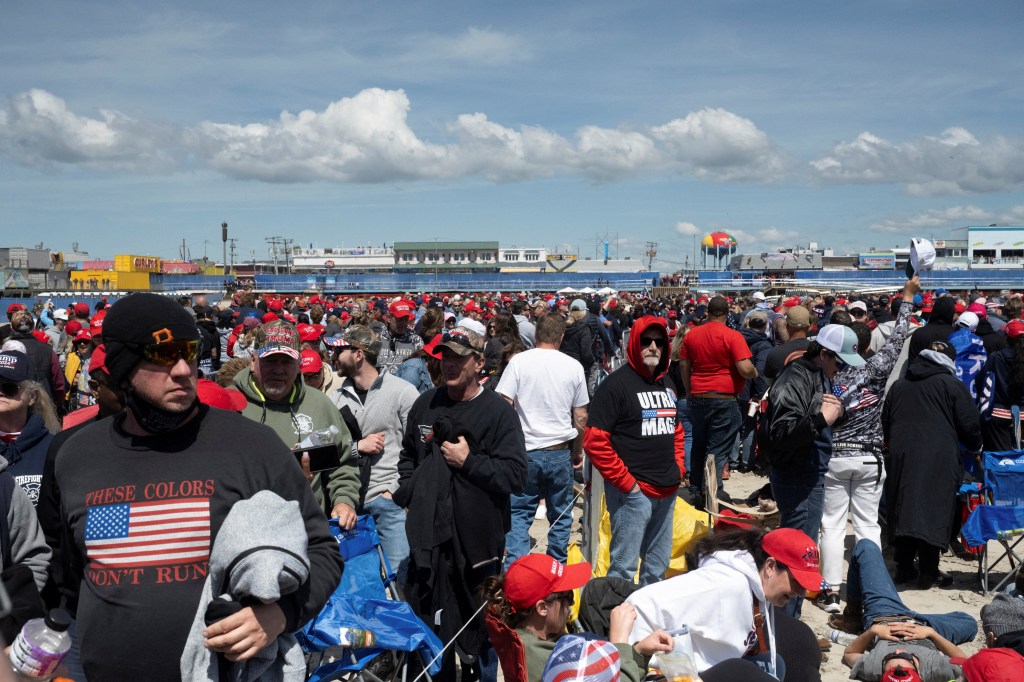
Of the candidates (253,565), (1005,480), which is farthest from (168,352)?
(1005,480)

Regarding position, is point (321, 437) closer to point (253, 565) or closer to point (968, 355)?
point (253, 565)

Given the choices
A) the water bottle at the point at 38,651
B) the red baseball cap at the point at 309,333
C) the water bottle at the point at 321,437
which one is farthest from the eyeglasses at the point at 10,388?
the red baseball cap at the point at 309,333

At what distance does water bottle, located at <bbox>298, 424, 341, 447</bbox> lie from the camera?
4062 millimetres

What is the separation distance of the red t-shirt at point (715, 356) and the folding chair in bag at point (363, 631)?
4926 millimetres

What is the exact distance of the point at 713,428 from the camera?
27.7 feet

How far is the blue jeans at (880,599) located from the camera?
14.5 ft

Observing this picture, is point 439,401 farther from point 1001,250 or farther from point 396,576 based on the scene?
point 1001,250

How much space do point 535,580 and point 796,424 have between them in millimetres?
2612

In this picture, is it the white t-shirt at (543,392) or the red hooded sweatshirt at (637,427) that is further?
the white t-shirt at (543,392)

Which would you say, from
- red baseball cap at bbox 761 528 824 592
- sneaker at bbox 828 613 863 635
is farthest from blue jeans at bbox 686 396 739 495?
red baseball cap at bbox 761 528 824 592

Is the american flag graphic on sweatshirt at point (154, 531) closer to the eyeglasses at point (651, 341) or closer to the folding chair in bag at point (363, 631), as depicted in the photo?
the folding chair in bag at point (363, 631)

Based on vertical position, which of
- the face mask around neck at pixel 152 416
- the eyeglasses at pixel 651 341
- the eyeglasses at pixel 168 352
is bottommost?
the eyeglasses at pixel 651 341

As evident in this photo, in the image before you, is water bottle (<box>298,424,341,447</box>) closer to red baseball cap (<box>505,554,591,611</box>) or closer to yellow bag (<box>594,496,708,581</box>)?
red baseball cap (<box>505,554,591,611</box>)

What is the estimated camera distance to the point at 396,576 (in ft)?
15.1
